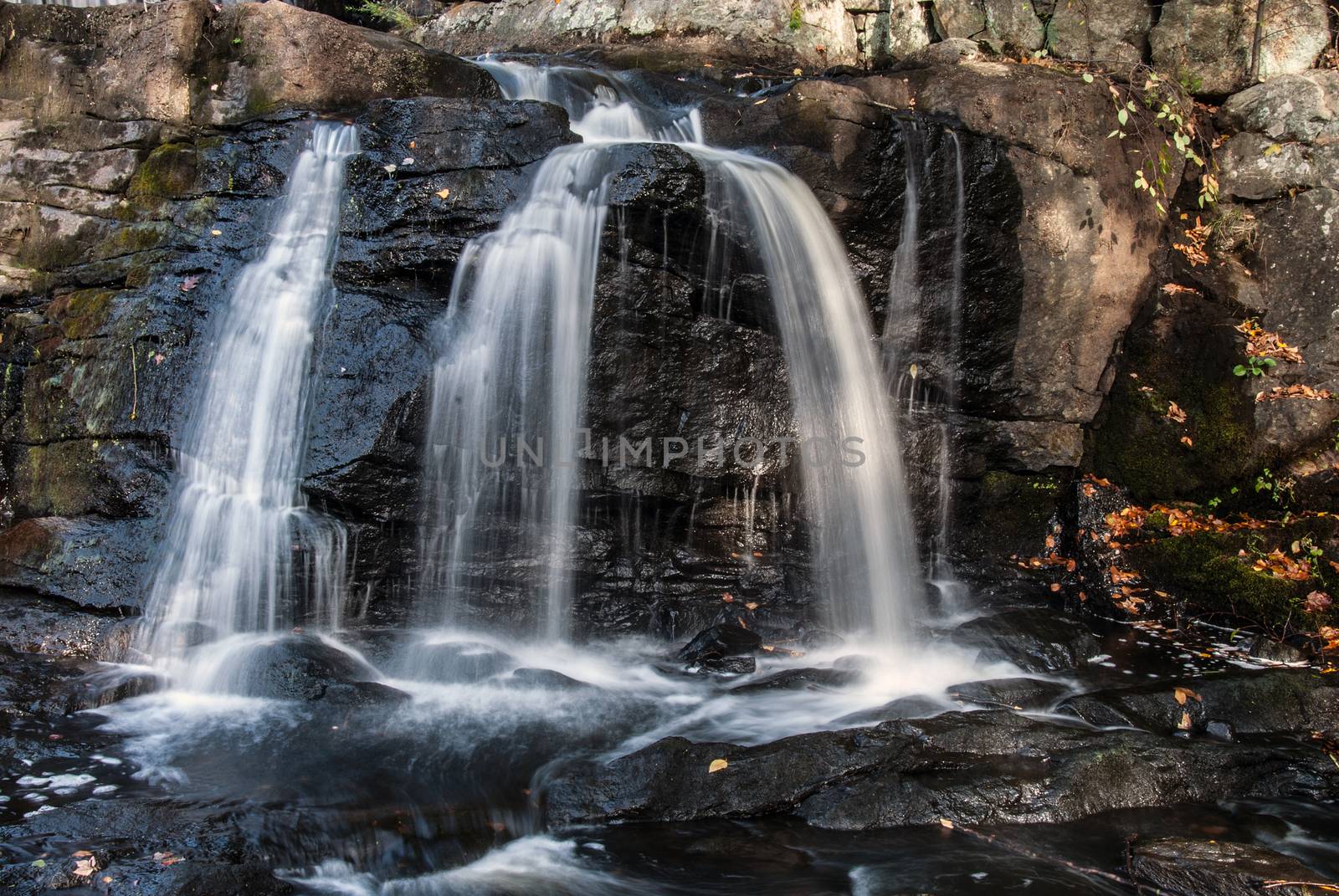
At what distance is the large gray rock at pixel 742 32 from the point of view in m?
Result: 10.8

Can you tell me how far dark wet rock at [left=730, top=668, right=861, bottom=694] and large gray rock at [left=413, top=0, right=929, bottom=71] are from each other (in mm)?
7129

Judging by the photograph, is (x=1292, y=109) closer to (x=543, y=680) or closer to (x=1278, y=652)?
(x=1278, y=652)

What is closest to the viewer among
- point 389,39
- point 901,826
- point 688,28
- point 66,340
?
point 901,826

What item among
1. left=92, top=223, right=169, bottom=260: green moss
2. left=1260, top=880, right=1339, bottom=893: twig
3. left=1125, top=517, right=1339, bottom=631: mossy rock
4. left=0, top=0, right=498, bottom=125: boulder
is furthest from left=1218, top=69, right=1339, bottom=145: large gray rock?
left=92, top=223, right=169, bottom=260: green moss

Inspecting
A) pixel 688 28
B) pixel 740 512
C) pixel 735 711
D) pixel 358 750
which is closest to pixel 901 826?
pixel 735 711

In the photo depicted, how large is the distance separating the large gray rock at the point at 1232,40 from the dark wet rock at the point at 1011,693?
710 cm

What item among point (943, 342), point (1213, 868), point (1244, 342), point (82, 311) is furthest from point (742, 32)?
point (1213, 868)

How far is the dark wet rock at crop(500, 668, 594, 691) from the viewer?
608 cm

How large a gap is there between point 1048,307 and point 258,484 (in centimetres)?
690

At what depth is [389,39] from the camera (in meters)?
8.91

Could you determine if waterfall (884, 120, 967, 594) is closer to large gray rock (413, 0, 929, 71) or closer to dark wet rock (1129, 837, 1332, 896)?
large gray rock (413, 0, 929, 71)

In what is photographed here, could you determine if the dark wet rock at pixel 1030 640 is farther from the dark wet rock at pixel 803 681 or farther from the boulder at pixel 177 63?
the boulder at pixel 177 63

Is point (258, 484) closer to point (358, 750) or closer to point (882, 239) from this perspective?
point (358, 750)

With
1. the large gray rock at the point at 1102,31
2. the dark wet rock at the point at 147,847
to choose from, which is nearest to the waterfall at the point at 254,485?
the dark wet rock at the point at 147,847
